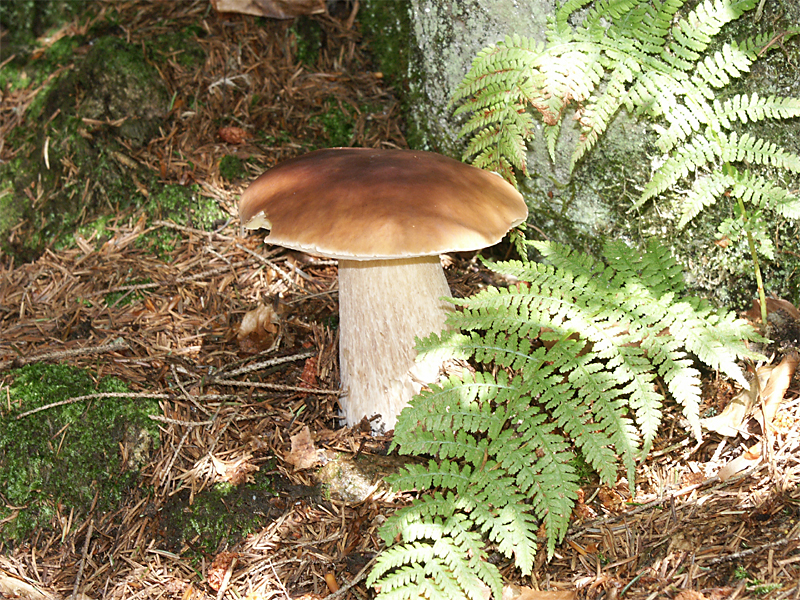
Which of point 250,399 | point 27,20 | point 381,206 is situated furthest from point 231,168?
point 27,20

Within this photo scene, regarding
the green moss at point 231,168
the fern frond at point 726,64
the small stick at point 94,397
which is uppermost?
the fern frond at point 726,64

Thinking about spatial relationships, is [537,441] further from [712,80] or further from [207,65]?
[207,65]

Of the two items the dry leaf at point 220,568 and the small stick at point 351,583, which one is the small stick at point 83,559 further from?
the small stick at point 351,583

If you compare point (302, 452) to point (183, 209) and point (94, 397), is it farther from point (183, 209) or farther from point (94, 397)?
point (183, 209)

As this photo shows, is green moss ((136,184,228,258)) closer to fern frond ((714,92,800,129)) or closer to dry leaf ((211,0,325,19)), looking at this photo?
dry leaf ((211,0,325,19))

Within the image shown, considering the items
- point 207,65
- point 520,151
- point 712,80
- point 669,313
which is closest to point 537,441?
point 669,313

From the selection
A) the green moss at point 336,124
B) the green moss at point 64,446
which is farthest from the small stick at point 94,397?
the green moss at point 336,124

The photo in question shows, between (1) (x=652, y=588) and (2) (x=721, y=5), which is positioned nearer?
(1) (x=652, y=588)
